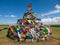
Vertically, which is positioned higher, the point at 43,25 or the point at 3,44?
the point at 43,25

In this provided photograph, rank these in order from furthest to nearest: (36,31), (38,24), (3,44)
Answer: (38,24)
(36,31)
(3,44)

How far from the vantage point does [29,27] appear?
88.9ft

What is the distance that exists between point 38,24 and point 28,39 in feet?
15.2

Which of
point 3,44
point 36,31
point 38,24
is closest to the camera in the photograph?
point 3,44

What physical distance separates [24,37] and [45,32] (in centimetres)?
477

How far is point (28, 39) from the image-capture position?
25953mm

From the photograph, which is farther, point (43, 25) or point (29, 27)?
point (43, 25)

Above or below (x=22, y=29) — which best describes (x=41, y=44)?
below

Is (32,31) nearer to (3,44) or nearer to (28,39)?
(28,39)

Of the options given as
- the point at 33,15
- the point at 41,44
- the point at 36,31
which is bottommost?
the point at 41,44

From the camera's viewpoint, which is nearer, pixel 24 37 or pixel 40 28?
pixel 24 37

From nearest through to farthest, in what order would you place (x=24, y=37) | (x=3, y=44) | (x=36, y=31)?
(x=3, y=44), (x=24, y=37), (x=36, y=31)

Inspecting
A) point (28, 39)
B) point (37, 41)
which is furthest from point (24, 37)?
point (37, 41)

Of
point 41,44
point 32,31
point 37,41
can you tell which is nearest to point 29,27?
point 32,31
